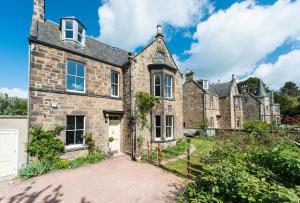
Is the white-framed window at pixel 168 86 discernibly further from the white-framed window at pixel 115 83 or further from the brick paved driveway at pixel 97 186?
the brick paved driveway at pixel 97 186

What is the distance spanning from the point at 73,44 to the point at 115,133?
7.56 meters

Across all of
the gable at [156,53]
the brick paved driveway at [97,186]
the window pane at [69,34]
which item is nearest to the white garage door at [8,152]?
the brick paved driveway at [97,186]

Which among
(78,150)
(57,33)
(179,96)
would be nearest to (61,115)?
(78,150)

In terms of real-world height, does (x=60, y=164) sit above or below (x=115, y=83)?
below

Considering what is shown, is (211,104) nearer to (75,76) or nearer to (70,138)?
(75,76)

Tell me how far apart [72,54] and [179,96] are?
10.8m

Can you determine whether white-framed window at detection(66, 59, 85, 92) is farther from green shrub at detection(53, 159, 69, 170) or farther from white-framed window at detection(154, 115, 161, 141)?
white-framed window at detection(154, 115, 161, 141)

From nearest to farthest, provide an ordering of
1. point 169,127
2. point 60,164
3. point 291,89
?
point 60,164 → point 169,127 → point 291,89

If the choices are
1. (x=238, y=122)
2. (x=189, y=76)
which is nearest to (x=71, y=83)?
(x=189, y=76)

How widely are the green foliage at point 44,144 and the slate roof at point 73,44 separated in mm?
5485

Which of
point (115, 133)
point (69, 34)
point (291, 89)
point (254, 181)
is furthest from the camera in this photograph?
point (291, 89)

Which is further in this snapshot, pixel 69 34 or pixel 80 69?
pixel 69 34

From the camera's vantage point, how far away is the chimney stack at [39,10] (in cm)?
1080

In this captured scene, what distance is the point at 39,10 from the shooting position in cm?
1113
